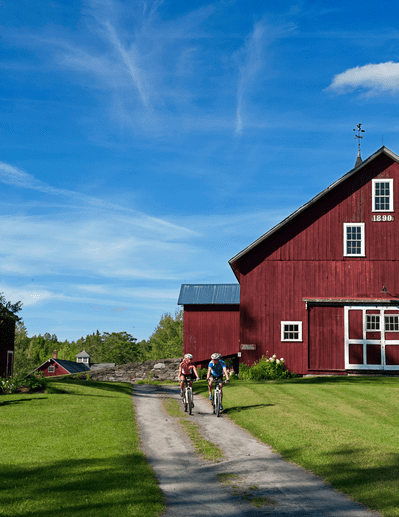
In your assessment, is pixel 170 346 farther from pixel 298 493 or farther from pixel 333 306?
pixel 298 493

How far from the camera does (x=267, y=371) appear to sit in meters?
27.8

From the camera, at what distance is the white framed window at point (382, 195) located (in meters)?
28.7

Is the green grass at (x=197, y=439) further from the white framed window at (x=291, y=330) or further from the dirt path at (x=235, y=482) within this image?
the white framed window at (x=291, y=330)

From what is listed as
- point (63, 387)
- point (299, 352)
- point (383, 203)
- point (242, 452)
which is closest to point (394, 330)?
point (299, 352)

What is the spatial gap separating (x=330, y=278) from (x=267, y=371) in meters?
6.01

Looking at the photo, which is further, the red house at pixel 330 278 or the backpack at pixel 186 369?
the red house at pixel 330 278

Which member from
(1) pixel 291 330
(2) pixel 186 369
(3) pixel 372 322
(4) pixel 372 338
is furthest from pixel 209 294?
(2) pixel 186 369

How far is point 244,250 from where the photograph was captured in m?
28.8

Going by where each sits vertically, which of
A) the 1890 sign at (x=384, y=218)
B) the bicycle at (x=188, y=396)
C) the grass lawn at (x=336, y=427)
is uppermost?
the 1890 sign at (x=384, y=218)

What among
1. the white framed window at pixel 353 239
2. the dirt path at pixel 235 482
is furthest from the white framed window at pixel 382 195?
the dirt path at pixel 235 482

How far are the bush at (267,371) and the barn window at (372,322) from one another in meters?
4.72

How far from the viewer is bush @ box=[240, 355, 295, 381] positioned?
90.9 feet

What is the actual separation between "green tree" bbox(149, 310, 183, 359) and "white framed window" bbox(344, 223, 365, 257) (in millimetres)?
53681

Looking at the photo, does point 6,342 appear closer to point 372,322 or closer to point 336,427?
point 372,322
